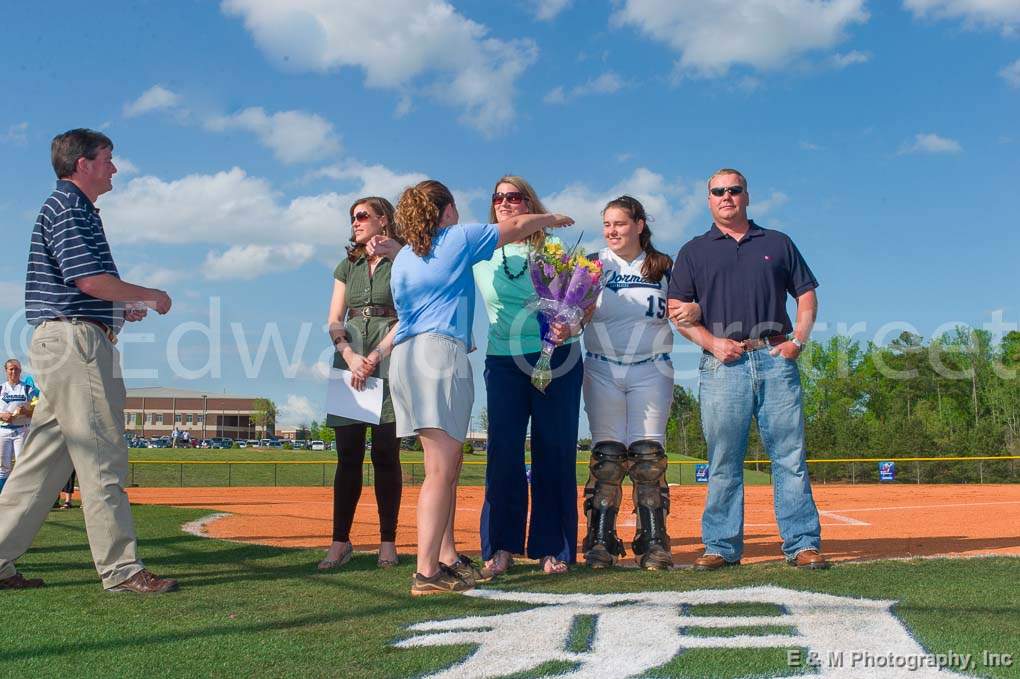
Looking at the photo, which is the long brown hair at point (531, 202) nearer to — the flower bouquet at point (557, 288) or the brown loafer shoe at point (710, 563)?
→ the flower bouquet at point (557, 288)

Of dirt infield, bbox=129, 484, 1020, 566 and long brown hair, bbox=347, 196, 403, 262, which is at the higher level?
long brown hair, bbox=347, 196, 403, 262

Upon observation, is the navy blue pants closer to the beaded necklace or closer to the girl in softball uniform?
the girl in softball uniform

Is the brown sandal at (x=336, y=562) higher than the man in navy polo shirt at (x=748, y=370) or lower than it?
lower

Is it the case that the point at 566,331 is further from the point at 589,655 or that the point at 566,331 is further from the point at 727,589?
the point at 589,655

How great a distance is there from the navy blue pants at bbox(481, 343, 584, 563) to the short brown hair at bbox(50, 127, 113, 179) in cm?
241

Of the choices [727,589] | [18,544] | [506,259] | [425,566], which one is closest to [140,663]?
[425,566]

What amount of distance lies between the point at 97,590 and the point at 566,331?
2745 mm

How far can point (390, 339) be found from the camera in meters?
4.68

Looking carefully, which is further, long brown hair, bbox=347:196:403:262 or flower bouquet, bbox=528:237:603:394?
long brown hair, bbox=347:196:403:262

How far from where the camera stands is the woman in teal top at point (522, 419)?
4.77 metres

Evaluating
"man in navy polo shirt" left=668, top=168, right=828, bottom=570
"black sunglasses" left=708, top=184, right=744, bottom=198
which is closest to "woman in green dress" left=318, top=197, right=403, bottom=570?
"man in navy polo shirt" left=668, top=168, right=828, bottom=570

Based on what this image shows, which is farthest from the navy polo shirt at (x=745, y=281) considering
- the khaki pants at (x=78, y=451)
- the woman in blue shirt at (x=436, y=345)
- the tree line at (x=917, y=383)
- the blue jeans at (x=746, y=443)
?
the tree line at (x=917, y=383)

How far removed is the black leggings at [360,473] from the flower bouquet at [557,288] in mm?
1001

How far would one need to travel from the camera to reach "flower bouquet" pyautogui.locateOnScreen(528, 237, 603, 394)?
463 cm
